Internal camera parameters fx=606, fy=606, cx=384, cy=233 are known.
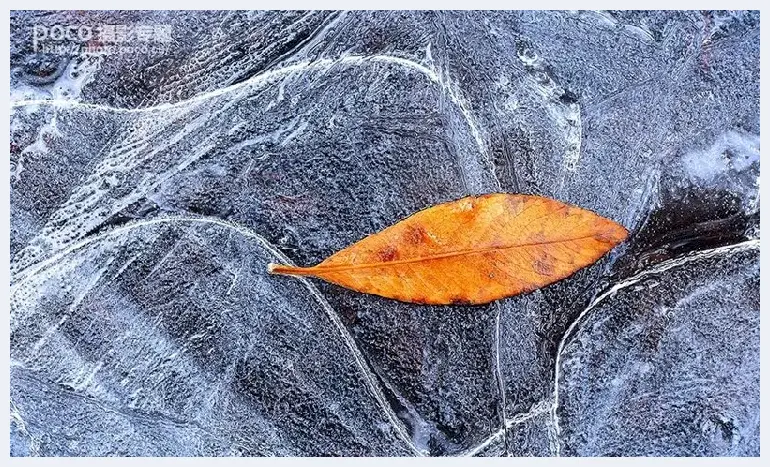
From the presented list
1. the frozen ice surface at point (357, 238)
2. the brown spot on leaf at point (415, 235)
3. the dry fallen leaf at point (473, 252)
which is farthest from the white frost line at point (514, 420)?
the brown spot on leaf at point (415, 235)

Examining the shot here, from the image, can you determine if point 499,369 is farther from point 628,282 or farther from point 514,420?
point 628,282

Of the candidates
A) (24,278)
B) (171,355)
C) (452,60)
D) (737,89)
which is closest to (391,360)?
(171,355)

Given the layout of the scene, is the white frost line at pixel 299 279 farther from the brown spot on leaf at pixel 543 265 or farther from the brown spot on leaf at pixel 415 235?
the brown spot on leaf at pixel 543 265

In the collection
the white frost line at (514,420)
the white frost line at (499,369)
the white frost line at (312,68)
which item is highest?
the white frost line at (312,68)

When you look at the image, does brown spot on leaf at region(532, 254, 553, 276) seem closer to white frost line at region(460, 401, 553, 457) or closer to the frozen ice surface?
the frozen ice surface

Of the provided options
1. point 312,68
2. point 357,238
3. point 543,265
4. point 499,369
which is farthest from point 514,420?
point 312,68

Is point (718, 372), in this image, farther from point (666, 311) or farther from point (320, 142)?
point (320, 142)

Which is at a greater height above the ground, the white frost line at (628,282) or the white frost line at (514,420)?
the white frost line at (628,282)
